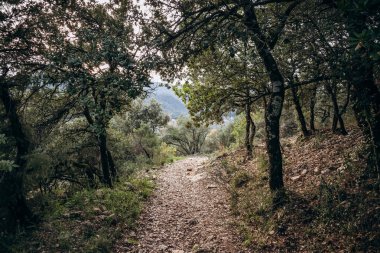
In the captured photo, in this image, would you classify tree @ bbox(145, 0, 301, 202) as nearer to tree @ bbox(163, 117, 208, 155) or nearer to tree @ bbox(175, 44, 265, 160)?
tree @ bbox(175, 44, 265, 160)

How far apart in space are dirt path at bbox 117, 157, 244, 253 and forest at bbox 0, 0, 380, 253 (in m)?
0.07

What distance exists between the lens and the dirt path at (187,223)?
7.85 metres

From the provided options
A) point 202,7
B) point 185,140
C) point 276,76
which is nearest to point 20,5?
point 202,7

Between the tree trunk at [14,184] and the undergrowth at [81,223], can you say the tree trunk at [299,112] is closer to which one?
the undergrowth at [81,223]

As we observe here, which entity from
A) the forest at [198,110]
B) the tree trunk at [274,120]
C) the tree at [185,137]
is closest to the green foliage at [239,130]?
the forest at [198,110]

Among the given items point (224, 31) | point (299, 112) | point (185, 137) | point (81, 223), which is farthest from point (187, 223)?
point (185, 137)

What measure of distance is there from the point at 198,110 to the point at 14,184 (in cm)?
733

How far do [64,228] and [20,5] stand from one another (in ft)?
20.7

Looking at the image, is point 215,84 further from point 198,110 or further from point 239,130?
point 239,130

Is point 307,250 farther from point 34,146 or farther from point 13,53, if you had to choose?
point 13,53

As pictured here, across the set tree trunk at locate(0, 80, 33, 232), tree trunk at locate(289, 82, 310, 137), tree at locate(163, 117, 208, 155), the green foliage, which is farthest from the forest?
tree at locate(163, 117, 208, 155)

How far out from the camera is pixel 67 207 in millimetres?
9648

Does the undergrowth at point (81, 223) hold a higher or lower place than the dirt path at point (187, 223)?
higher

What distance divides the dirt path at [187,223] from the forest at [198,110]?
7 cm
